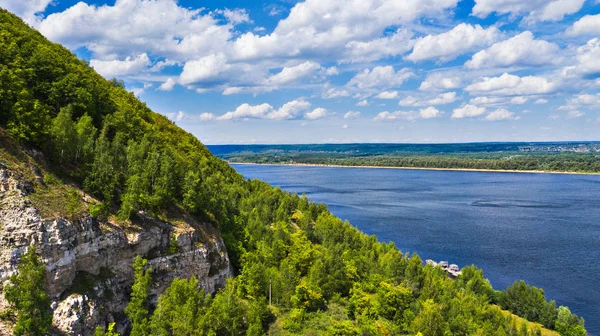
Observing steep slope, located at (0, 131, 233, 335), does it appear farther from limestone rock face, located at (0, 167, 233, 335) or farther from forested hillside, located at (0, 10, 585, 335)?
forested hillside, located at (0, 10, 585, 335)

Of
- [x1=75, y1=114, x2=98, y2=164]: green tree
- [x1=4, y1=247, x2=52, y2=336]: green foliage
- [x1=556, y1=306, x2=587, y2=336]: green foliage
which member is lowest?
[x1=556, y1=306, x2=587, y2=336]: green foliage

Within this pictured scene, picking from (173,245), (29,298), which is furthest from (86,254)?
(173,245)

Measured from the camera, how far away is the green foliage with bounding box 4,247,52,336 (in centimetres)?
2556

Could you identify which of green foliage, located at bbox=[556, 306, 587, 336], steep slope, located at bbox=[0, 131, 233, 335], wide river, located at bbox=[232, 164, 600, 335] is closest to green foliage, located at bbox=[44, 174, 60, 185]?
steep slope, located at bbox=[0, 131, 233, 335]

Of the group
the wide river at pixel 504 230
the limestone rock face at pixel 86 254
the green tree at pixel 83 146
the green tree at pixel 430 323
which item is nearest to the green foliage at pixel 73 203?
the limestone rock face at pixel 86 254

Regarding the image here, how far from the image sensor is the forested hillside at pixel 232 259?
3472 centimetres

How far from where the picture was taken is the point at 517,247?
91.5 meters

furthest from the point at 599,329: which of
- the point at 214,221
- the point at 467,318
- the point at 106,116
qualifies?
the point at 106,116

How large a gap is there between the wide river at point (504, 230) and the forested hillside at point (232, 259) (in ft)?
51.9

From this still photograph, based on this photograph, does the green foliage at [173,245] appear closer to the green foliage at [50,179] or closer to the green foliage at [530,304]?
the green foliage at [50,179]

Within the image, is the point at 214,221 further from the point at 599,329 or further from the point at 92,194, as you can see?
the point at 599,329

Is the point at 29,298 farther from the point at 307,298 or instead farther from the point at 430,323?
the point at 430,323

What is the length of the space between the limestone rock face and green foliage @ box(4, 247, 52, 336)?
7.15 feet

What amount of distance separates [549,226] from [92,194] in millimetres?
110694
